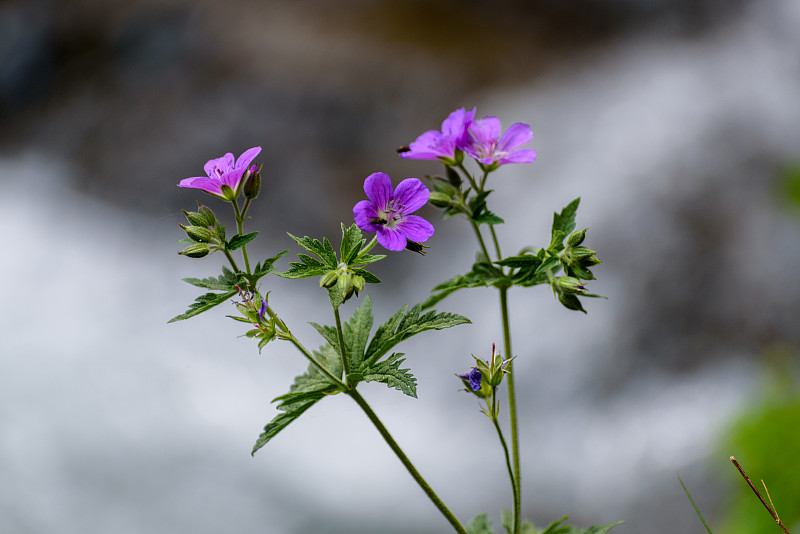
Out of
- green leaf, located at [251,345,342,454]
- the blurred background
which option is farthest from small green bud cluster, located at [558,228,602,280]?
the blurred background

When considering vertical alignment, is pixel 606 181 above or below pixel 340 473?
above

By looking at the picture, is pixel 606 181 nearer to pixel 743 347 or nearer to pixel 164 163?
pixel 743 347

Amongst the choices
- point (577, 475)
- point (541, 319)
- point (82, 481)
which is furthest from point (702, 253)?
point (82, 481)

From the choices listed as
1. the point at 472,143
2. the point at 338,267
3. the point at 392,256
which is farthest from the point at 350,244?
the point at 392,256

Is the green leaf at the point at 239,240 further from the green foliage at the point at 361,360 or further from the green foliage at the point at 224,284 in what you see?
the green foliage at the point at 361,360

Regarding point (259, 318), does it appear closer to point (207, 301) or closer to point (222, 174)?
point (207, 301)

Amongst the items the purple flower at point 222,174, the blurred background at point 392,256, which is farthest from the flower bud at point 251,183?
the blurred background at point 392,256

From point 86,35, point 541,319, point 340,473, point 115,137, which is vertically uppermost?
point 86,35

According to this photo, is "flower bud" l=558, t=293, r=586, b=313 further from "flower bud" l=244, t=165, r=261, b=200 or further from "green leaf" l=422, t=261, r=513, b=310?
"flower bud" l=244, t=165, r=261, b=200
